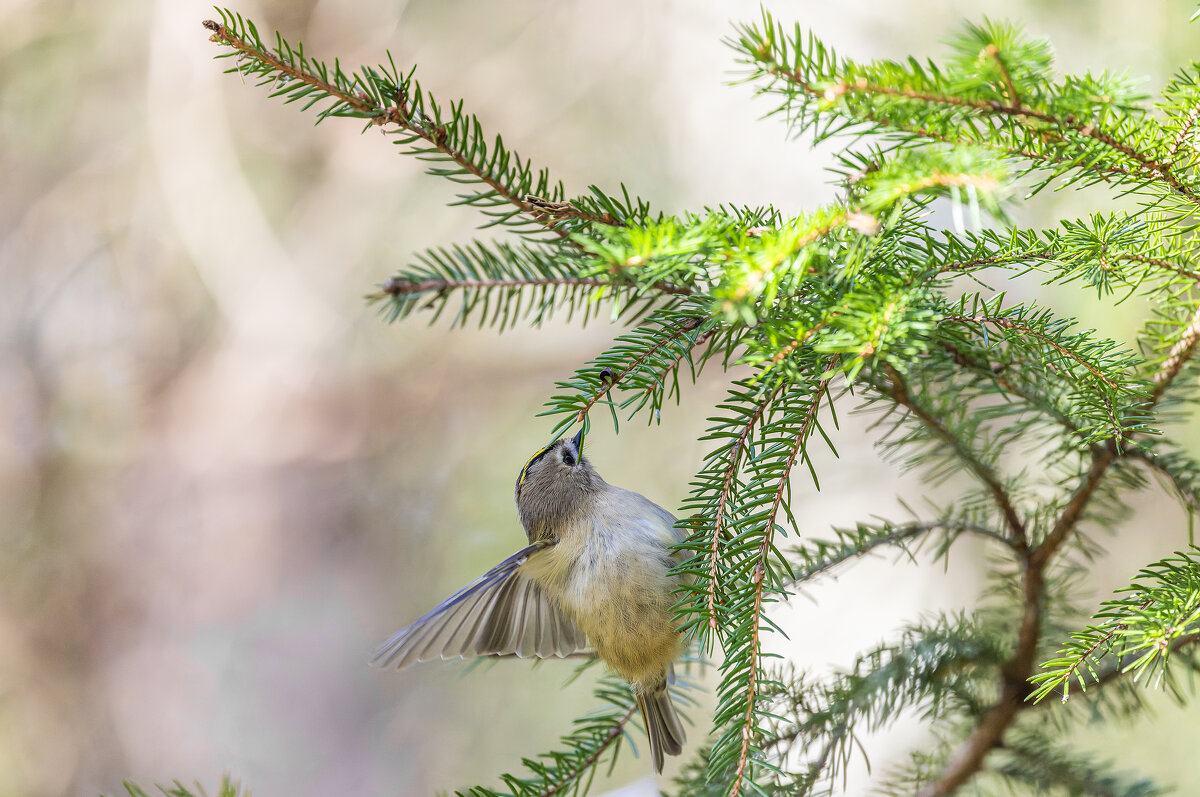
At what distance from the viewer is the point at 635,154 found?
2779 millimetres

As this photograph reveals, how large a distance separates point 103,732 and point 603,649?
245 cm

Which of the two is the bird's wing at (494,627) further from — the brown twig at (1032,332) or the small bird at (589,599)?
the brown twig at (1032,332)

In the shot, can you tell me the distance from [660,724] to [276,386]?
2.03 m

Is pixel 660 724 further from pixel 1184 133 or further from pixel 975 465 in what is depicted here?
pixel 1184 133

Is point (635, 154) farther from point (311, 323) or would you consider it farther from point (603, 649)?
point (603, 649)

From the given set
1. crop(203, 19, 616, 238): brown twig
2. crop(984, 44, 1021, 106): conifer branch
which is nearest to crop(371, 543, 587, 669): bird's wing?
crop(203, 19, 616, 238): brown twig

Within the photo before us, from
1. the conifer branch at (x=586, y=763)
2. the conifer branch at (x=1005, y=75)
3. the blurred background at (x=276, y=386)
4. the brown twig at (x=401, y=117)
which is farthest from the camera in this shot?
the blurred background at (x=276, y=386)

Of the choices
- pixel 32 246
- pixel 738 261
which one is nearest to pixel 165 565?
pixel 32 246

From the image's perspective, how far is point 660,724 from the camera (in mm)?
1026

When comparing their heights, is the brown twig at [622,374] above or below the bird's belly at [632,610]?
above

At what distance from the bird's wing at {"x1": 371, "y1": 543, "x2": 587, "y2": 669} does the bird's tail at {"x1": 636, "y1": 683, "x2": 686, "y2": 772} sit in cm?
12

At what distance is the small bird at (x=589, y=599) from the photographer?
3.23 ft

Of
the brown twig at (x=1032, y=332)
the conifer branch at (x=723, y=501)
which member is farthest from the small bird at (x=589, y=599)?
the brown twig at (x=1032, y=332)

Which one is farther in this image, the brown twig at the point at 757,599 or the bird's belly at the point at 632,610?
the bird's belly at the point at 632,610
